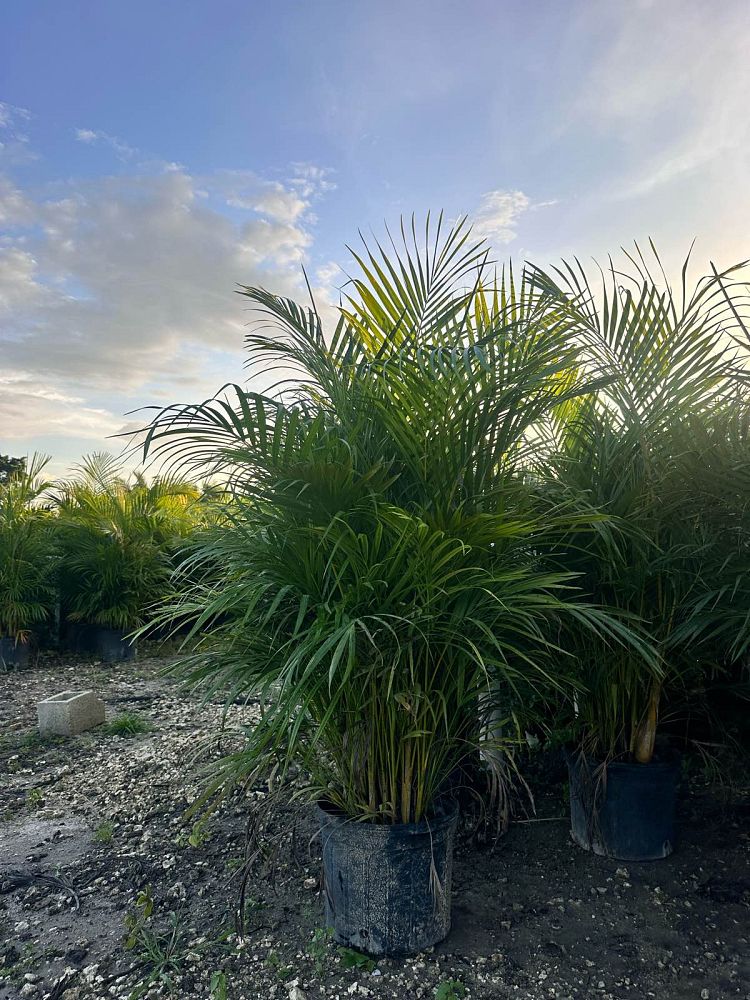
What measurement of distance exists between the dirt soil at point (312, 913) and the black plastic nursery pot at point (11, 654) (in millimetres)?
3636

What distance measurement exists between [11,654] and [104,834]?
435 cm

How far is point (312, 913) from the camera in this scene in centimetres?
226

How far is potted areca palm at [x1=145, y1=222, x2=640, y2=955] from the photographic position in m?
1.86

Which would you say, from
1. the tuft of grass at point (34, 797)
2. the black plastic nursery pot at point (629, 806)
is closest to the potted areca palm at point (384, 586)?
the black plastic nursery pot at point (629, 806)

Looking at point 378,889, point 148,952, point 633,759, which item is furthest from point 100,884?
point 633,759

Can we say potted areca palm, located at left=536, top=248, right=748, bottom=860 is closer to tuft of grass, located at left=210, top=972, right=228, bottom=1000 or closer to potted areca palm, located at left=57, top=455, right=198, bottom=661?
Result: tuft of grass, located at left=210, top=972, right=228, bottom=1000

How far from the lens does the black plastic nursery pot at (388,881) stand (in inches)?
78.6

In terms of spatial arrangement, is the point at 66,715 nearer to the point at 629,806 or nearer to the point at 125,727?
the point at 125,727

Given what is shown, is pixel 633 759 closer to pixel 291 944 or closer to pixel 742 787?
pixel 742 787

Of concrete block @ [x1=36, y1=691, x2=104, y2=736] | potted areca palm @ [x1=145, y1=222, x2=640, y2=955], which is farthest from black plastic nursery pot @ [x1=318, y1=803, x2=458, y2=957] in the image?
concrete block @ [x1=36, y1=691, x2=104, y2=736]

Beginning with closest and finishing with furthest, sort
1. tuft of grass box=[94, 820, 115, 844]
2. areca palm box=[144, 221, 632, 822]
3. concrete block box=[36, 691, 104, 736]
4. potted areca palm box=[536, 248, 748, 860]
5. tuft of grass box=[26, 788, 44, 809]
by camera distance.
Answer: areca palm box=[144, 221, 632, 822]
potted areca palm box=[536, 248, 748, 860]
tuft of grass box=[94, 820, 115, 844]
tuft of grass box=[26, 788, 44, 809]
concrete block box=[36, 691, 104, 736]

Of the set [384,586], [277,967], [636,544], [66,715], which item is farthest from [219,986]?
[66,715]

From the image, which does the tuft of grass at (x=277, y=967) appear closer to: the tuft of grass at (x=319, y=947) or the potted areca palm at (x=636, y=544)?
the tuft of grass at (x=319, y=947)

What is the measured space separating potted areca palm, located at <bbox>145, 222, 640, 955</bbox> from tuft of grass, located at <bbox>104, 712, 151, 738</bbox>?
2.68 meters
